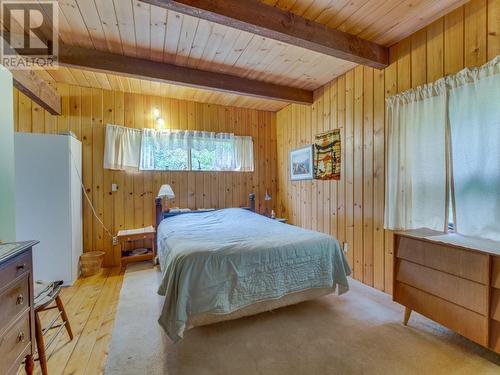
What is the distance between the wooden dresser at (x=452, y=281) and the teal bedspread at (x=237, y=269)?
53 cm

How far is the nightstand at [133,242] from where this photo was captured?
3.38 metres

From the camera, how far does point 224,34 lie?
7.66ft

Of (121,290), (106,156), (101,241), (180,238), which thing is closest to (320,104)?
(180,238)

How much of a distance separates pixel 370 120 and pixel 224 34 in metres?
1.88

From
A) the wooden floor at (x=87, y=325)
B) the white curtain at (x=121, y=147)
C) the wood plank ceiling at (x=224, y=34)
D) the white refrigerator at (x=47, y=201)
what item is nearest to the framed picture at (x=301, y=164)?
the wood plank ceiling at (x=224, y=34)

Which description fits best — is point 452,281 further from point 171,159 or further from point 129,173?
point 129,173

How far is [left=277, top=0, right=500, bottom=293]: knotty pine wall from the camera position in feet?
6.35

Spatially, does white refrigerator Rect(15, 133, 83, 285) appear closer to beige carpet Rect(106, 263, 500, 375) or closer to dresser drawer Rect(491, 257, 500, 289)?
beige carpet Rect(106, 263, 500, 375)

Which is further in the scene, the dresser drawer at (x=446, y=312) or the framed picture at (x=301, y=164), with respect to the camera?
the framed picture at (x=301, y=164)

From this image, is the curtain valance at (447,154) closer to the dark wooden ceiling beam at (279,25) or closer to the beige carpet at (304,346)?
the dark wooden ceiling beam at (279,25)

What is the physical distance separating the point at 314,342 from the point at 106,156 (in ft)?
11.8

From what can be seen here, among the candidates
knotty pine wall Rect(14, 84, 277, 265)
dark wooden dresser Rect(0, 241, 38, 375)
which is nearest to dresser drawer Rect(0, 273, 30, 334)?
dark wooden dresser Rect(0, 241, 38, 375)

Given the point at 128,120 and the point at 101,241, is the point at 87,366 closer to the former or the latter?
the point at 101,241

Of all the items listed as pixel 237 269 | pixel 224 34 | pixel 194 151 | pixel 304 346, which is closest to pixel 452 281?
pixel 304 346
